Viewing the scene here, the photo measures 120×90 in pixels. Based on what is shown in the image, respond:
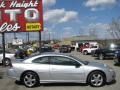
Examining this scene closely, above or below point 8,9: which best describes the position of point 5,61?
below

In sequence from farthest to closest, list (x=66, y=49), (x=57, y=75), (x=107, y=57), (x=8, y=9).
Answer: (x=66, y=49) → (x=107, y=57) → (x=8, y=9) → (x=57, y=75)

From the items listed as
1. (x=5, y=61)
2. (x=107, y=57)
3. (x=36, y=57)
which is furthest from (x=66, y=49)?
(x=36, y=57)

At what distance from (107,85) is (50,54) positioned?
2.73 metres

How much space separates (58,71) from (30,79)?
1.25 metres

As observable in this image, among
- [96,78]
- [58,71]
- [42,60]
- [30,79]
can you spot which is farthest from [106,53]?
[30,79]

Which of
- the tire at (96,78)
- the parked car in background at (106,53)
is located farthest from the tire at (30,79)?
the parked car in background at (106,53)

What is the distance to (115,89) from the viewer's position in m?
12.2

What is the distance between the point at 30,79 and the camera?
43.3 feet

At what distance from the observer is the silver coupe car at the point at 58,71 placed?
13.0m

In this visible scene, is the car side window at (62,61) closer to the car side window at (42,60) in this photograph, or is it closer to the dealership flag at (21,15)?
the car side window at (42,60)

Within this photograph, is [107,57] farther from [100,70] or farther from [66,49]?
[66,49]

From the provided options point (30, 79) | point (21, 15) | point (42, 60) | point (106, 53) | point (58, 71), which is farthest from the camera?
point (106, 53)

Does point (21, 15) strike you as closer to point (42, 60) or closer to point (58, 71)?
point (42, 60)

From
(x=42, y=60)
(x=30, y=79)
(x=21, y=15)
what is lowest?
(x=30, y=79)
